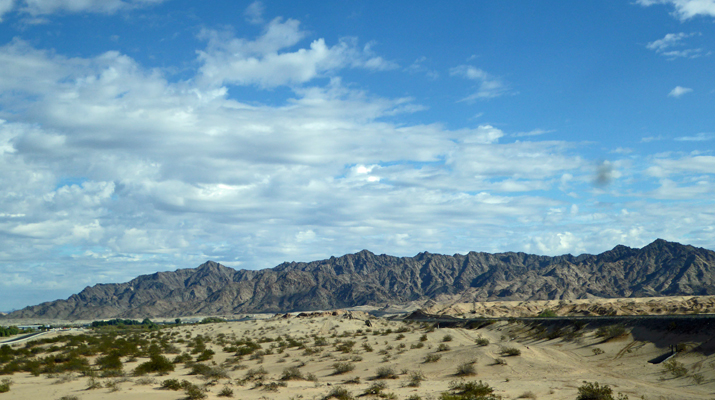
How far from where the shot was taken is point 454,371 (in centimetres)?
3044

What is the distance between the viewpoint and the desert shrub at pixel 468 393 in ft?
66.3

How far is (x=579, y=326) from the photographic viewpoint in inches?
1646

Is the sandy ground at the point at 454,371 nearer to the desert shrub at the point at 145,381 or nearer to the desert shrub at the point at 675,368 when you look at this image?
the desert shrub at the point at 145,381

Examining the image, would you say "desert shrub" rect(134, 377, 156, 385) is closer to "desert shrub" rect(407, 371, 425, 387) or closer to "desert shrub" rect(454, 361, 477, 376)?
"desert shrub" rect(407, 371, 425, 387)

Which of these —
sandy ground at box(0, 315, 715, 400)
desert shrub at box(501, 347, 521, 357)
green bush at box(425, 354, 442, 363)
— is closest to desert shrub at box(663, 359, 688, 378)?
sandy ground at box(0, 315, 715, 400)

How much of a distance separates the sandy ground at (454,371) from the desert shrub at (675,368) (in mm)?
392

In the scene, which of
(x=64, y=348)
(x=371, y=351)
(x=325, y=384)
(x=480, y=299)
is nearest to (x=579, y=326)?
(x=371, y=351)

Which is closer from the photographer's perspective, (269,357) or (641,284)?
(269,357)

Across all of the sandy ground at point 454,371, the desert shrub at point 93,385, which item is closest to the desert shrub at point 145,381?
the sandy ground at point 454,371

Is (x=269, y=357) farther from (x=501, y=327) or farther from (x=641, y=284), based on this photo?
(x=641, y=284)

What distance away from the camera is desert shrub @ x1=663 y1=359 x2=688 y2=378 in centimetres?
2543

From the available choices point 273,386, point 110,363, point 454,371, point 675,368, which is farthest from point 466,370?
point 110,363

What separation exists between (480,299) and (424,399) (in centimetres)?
18387

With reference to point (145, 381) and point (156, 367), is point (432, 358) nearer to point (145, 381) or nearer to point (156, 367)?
point (156, 367)
